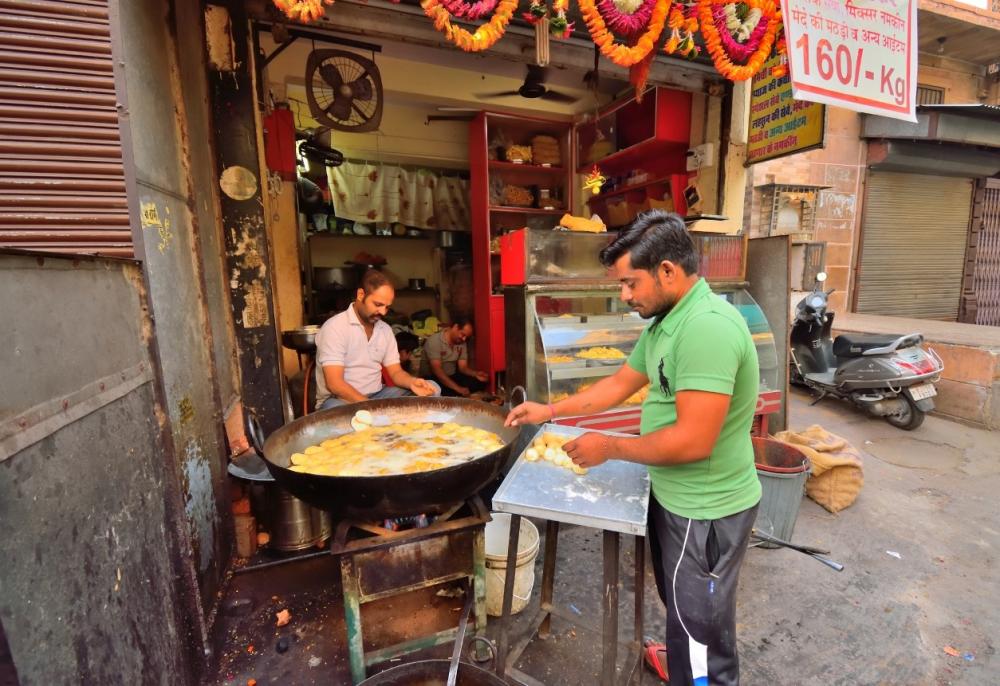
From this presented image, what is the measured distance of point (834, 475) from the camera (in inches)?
156

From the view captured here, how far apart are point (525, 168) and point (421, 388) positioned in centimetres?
431

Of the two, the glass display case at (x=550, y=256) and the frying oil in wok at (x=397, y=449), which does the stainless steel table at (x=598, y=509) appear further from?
the glass display case at (x=550, y=256)

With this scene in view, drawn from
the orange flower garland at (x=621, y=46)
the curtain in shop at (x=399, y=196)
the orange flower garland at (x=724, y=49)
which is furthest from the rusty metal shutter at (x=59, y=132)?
the curtain in shop at (x=399, y=196)

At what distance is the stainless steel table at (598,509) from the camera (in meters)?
1.70

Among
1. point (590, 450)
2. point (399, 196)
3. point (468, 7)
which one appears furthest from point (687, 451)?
point (399, 196)

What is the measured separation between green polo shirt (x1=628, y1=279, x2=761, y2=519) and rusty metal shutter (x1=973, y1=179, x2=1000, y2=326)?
13.5 m

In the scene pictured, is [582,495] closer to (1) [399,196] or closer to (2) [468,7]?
(2) [468,7]

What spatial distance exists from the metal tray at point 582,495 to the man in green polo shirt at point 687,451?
0.47 feet

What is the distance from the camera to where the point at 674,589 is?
72.9 inches

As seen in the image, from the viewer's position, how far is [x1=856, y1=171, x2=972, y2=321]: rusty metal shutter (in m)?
9.45

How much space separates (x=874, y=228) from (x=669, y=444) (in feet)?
36.3

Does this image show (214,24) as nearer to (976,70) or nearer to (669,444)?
(669,444)

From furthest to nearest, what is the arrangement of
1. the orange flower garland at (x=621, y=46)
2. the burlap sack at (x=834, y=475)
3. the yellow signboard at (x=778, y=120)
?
1. the yellow signboard at (x=778, y=120)
2. the burlap sack at (x=834, y=475)
3. the orange flower garland at (x=621, y=46)

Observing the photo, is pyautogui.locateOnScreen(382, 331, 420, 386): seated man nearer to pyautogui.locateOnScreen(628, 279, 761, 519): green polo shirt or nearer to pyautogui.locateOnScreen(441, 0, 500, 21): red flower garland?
pyautogui.locateOnScreen(441, 0, 500, 21): red flower garland
